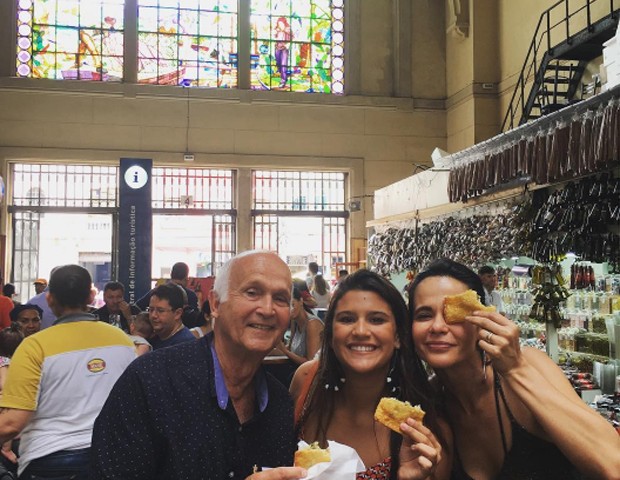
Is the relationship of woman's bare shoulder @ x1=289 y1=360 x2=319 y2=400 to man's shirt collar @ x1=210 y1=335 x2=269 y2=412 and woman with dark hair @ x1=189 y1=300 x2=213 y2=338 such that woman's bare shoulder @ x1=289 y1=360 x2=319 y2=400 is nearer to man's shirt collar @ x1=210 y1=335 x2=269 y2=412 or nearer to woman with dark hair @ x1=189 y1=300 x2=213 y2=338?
man's shirt collar @ x1=210 y1=335 x2=269 y2=412

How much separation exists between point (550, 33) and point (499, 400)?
10.6 metres

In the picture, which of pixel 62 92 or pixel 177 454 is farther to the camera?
pixel 62 92

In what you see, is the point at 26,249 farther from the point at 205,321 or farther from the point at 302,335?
the point at 302,335

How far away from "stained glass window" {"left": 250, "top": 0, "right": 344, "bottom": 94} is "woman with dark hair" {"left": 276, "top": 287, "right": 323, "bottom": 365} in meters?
9.73

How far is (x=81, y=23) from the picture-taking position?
13.6m

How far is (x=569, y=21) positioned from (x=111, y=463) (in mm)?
11083

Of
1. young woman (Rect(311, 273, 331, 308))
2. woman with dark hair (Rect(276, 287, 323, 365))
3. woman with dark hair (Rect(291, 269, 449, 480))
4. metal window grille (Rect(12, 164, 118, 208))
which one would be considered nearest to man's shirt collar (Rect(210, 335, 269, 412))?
woman with dark hair (Rect(291, 269, 449, 480))

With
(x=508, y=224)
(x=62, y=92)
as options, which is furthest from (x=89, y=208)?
(x=508, y=224)

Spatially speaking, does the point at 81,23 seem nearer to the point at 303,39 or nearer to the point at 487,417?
the point at 303,39

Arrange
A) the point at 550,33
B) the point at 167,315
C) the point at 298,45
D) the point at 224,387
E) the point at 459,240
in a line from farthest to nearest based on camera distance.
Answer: the point at 298,45 → the point at 550,33 → the point at 459,240 → the point at 167,315 → the point at 224,387

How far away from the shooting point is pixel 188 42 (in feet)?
45.9

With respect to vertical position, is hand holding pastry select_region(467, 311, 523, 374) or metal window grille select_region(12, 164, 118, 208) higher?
metal window grille select_region(12, 164, 118, 208)

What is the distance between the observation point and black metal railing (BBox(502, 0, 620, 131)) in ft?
→ 31.6

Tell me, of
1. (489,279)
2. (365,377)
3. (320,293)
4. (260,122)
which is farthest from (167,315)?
(260,122)
